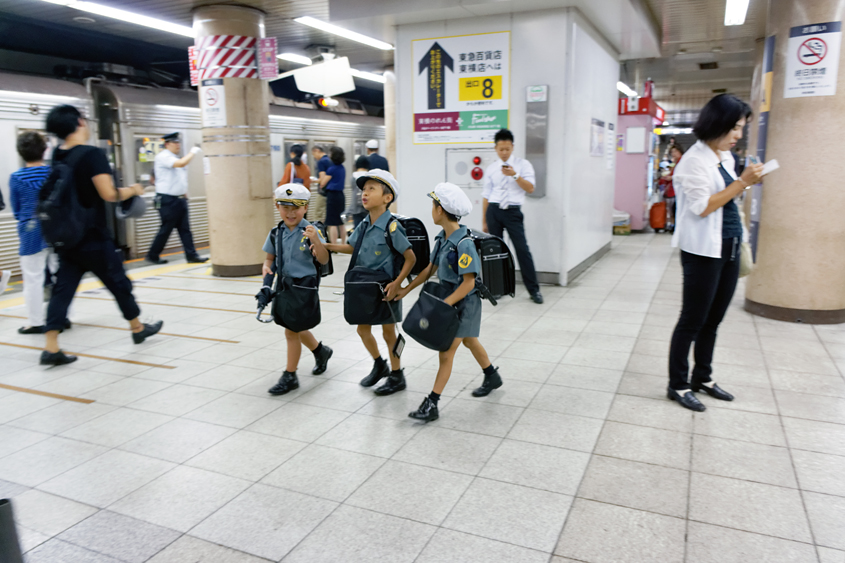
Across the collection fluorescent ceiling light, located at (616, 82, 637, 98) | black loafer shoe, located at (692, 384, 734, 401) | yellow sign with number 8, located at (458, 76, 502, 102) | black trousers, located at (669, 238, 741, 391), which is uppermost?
fluorescent ceiling light, located at (616, 82, 637, 98)

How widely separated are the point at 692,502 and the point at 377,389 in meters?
1.90

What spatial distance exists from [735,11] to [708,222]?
5552 mm

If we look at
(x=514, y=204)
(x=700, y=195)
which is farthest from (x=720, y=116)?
(x=514, y=204)

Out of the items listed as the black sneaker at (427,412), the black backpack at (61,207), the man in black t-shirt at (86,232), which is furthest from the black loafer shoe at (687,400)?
the black backpack at (61,207)

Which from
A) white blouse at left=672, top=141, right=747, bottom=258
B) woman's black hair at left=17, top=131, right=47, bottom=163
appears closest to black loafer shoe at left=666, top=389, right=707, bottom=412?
white blouse at left=672, top=141, right=747, bottom=258

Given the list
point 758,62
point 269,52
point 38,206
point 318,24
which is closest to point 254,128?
point 269,52

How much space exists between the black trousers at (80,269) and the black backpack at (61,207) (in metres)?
0.12

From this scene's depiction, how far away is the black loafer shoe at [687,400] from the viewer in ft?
11.2

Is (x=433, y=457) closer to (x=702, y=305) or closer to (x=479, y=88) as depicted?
(x=702, y=305)

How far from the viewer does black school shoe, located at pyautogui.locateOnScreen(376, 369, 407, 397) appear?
3.75 metres

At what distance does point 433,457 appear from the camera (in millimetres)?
2938

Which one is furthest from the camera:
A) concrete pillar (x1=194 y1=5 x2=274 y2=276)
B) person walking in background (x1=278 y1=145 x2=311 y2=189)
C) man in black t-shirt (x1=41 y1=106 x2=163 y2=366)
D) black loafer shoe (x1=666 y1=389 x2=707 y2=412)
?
person walking in background (x1=278 y1=145 x2=311 y2=189)

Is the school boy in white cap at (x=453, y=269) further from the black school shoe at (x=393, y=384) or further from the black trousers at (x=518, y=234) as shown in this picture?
the black trousers at (x=518, y=234)

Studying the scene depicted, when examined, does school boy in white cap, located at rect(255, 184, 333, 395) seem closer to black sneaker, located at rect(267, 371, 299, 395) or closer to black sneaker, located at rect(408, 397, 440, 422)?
black sneaker, located at rect(267, 371, 299, 395)
